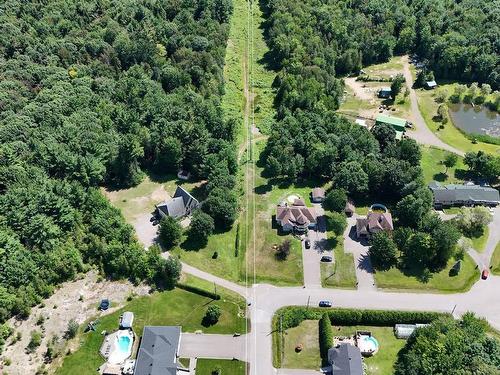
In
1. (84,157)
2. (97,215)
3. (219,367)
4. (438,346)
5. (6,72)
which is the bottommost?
(219,367)

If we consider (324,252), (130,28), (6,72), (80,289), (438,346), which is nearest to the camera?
(438,346)

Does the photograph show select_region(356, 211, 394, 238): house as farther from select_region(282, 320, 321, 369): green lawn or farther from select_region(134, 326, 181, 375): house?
select_region(134, 326, 181, 375): house

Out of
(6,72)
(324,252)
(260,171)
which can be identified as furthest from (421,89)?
(6,72)

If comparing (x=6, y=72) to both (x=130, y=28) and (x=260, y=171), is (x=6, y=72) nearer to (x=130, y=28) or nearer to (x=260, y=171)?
(x=130, y=28)

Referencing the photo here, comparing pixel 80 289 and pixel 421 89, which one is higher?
pixel 421 89

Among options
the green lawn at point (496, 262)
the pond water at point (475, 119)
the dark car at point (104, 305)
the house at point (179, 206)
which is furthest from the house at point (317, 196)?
the pond water at point (475, 119)

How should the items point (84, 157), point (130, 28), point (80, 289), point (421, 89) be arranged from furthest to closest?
point (130, 28) < point (421, 89) < point (84, 157) < point (80, 289)
